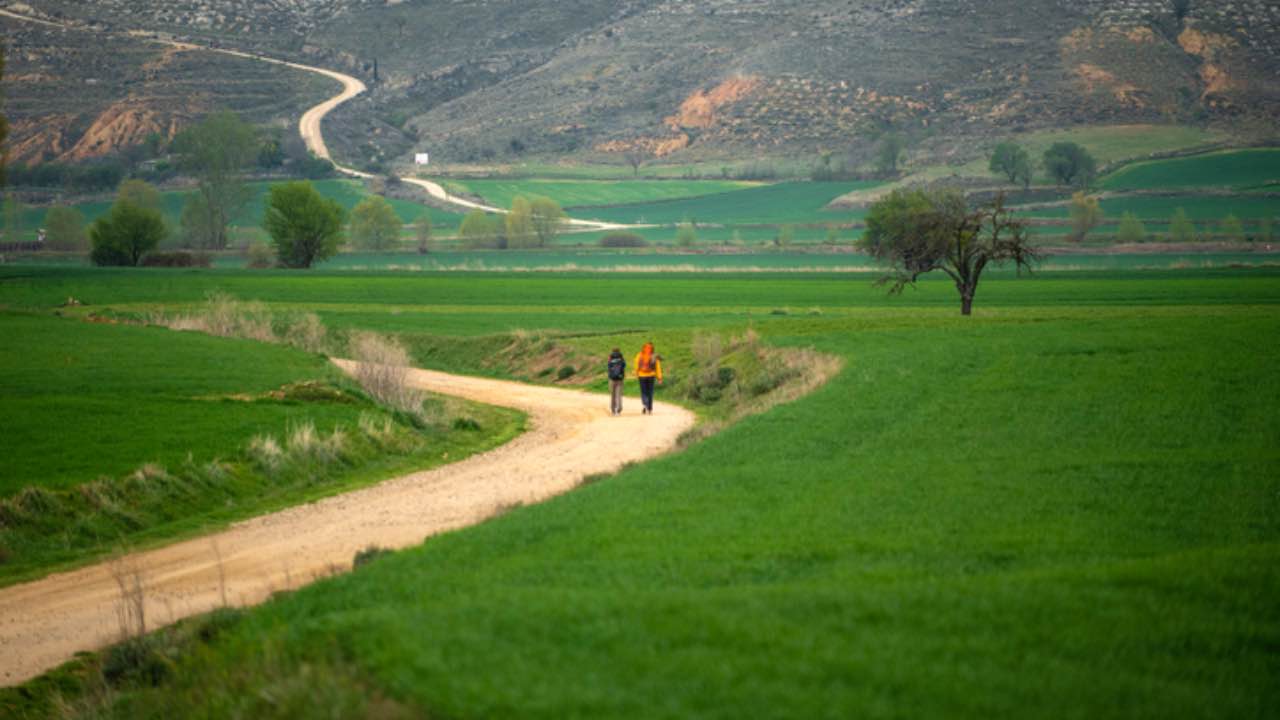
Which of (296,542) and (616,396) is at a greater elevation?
(616,396)

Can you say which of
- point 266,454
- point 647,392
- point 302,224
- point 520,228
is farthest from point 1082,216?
point 266,454

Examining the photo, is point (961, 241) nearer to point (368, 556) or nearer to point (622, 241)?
point (368, 556)

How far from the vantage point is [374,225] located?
11912cm

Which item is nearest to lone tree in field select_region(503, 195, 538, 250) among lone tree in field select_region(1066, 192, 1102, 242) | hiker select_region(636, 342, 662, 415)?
lone tree in field select_region(1066, 192, 1102, 242)

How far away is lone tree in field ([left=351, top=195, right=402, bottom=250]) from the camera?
118938 mm

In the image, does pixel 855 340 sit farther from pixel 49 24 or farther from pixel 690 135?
pixel 49 24

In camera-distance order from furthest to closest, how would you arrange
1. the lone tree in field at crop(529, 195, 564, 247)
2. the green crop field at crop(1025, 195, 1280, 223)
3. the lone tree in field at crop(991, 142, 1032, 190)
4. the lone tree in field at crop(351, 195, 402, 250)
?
the lone tree in field at crop(991, 142, 1032, 190), the green crop field at crop(1025, 195, 1280, 223), the lone tree in field at crop(529, 195, 564, 247), the lone tree in field at crop(351, 195, 402, 250)

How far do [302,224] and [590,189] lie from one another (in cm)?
7764

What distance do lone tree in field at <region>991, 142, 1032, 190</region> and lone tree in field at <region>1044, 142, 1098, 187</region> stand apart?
276cm

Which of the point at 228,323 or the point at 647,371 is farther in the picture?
the point at 228,323

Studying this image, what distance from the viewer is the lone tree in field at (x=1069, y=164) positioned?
491 ft

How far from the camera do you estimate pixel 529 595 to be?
37.1 ft

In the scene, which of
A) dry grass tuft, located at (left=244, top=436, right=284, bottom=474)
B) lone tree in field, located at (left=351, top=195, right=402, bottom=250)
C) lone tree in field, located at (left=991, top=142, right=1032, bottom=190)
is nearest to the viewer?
dry grass tuft, located at (left=244, top=436, right=284, bottom=474)

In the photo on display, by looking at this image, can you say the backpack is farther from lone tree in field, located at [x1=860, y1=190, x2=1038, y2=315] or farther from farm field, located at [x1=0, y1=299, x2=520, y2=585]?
lone tree in field, located at [x1=860, y1=190, x2=1038, y2=315]
